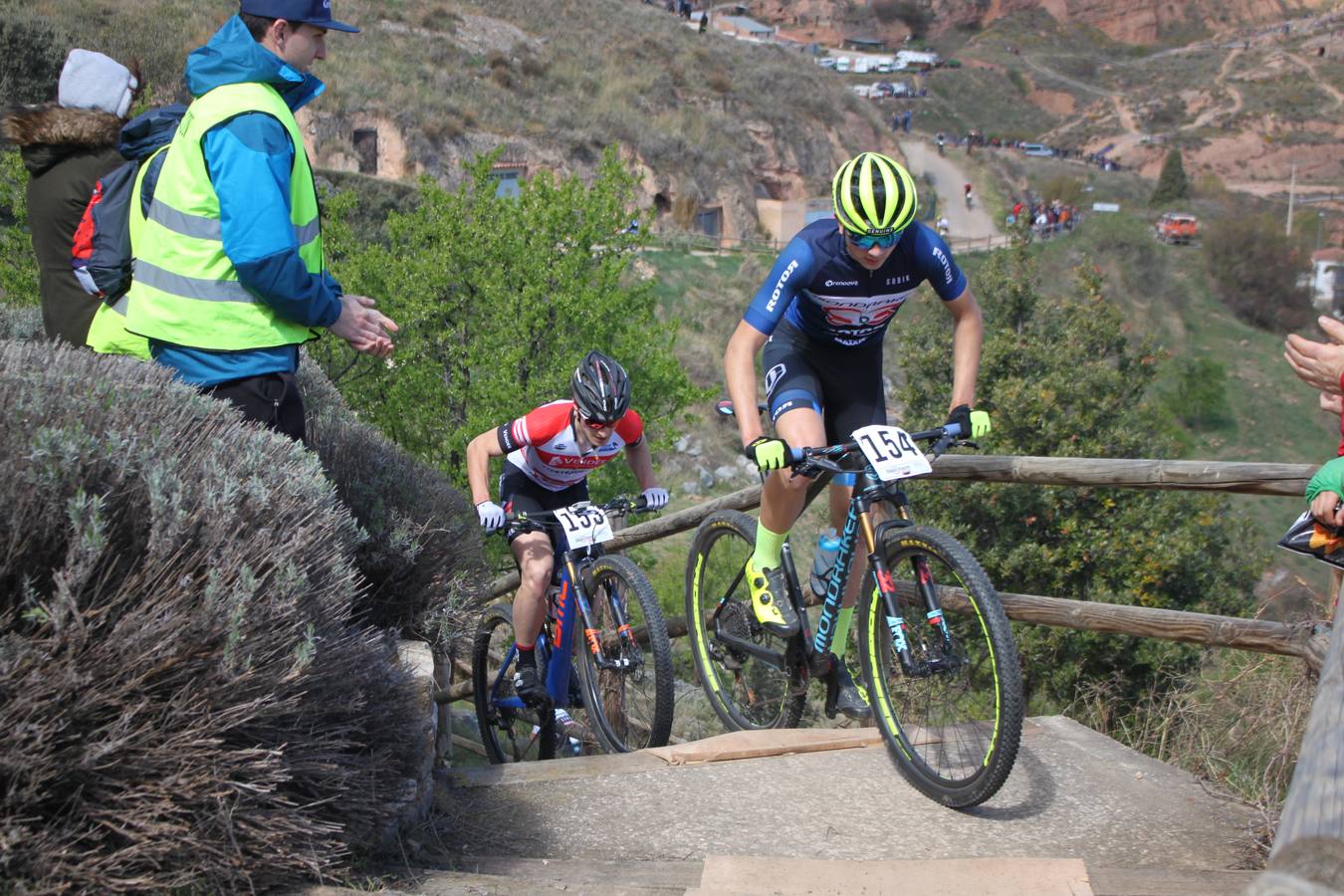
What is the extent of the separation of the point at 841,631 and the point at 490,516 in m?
1.67

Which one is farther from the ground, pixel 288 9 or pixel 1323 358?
pixel 288 9

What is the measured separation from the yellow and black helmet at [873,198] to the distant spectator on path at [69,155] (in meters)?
3.07

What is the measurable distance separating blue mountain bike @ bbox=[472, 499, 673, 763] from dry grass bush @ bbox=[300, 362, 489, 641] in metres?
0.47

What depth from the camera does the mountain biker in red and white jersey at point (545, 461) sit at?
571 centimetres

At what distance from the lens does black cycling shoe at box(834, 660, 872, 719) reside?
525 centimetres

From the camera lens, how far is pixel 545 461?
6297 mm

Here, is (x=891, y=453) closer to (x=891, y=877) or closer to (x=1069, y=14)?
(x=891, y=877)

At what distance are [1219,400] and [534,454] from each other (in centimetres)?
5637

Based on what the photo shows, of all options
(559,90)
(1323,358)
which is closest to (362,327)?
(1323,358)

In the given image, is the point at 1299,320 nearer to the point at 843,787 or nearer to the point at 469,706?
the point at 469,706

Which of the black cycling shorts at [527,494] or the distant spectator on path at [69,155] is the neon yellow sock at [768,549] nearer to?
the black cycling shorts at [527,494]

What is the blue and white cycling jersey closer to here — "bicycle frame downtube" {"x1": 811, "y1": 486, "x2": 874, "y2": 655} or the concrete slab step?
"bicycle frame downtube" {"x1": 811, "y1": 486, "x2": 874, "y2": 655}

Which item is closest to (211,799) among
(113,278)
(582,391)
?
(113,278)

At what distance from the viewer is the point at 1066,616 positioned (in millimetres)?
5109
